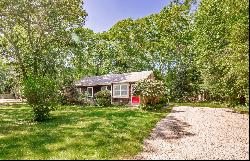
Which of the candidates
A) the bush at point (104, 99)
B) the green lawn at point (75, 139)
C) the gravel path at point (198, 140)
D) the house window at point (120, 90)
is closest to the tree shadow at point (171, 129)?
the gravel path at point (198, 140)

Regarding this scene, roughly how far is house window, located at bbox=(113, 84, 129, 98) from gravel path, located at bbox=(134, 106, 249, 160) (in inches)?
789

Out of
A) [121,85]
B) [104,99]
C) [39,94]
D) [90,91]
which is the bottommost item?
[104,99]

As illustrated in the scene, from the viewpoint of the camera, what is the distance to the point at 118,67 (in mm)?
69438

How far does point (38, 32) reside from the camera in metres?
42.4

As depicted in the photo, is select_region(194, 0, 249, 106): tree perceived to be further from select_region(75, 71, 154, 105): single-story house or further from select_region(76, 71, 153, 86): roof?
select_region(75, 71, 154, 105): single-story house

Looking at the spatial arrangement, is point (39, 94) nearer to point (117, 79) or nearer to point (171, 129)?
point (171, 129)

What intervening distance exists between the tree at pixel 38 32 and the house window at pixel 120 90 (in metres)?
7.97

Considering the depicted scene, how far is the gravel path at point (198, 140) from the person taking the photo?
39.4 feet

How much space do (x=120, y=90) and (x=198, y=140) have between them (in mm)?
26561

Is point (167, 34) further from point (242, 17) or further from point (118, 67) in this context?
point (242, 17)

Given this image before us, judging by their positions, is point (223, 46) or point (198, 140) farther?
point (223, 46)

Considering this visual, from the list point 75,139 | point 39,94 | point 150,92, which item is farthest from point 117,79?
point 75,139

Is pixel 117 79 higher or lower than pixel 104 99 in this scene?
higher

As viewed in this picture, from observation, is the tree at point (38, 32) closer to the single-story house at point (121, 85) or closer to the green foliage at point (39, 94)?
the single-story house at point (121, 85)
